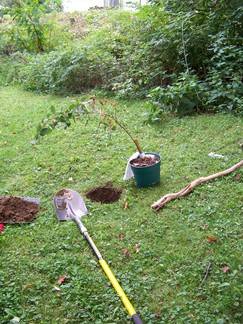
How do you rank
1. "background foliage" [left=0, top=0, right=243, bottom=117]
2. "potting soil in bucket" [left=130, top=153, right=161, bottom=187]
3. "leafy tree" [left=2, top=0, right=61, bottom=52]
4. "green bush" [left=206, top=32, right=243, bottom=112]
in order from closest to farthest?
"potting soil in bucket" [left=130, top=153, right=161, bottom=187] < "green bush" [left=206, top=32, right=243, bottom=112] < "background foliage" [left=0, top=0, right=243, bottom=117] < "leafy tree" [left=2, top=0, right=61, bottom=52]

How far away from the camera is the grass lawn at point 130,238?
230 centimetres

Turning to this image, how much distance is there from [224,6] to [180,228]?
4.43 m

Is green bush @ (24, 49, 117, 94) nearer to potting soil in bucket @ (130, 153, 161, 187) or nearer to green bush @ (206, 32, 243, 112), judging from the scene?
green bush @ (206, 32, 243, 112)

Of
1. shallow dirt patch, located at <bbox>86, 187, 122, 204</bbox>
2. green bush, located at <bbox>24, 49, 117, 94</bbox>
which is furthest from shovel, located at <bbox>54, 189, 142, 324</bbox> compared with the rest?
green bush, located at <bbox>24, 49, 117, 94</bbox>

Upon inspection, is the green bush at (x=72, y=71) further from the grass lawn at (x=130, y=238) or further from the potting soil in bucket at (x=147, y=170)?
the potting soil in bucket at (x=147, y=170)

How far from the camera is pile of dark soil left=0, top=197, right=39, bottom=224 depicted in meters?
3.26

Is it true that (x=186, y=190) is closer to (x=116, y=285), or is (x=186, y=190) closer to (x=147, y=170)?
(x=147, y=170)

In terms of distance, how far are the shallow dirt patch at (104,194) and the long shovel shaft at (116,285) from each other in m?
Answer: 0.66

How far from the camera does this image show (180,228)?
2.95 metres

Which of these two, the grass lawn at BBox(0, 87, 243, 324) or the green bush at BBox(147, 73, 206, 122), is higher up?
the green bush at BBox(147, 73, 206, 122)

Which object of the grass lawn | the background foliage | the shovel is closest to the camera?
the grass lawn

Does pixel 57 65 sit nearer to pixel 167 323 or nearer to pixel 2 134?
pixel 2 134

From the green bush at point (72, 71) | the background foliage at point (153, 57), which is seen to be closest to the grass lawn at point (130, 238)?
the background foliage at point (153, 57)

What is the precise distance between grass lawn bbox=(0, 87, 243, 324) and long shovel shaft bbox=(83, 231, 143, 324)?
4 centimetres
